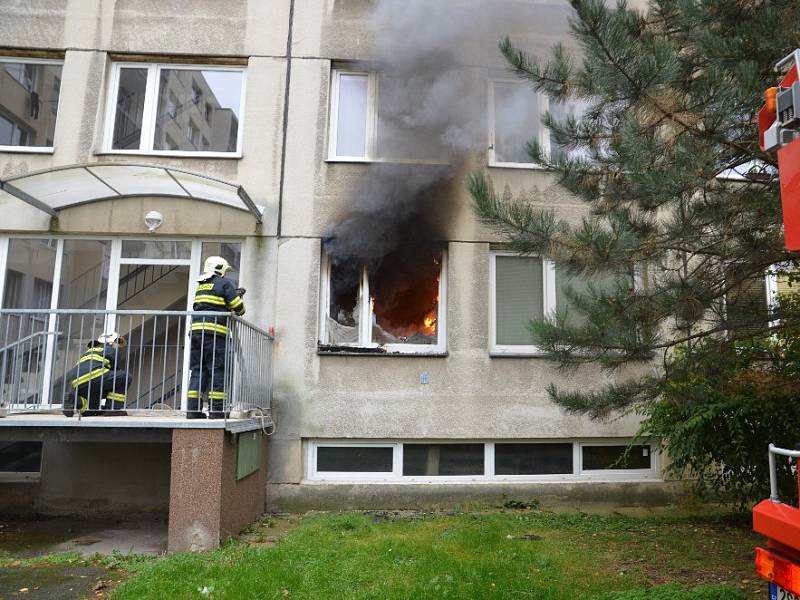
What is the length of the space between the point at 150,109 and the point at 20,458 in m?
4.73

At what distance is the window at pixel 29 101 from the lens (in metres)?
8.61

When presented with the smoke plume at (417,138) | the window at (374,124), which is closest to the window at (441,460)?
the smoke plume at (417,138)

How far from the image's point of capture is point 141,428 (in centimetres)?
600

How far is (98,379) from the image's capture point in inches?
268

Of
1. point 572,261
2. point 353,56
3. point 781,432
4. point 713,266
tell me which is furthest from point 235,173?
point 781,432

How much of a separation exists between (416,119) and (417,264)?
187 cm

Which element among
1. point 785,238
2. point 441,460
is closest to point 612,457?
point 441,460

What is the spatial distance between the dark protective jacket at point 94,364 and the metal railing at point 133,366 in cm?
1

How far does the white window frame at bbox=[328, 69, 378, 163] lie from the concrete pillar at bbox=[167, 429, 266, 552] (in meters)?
4.10

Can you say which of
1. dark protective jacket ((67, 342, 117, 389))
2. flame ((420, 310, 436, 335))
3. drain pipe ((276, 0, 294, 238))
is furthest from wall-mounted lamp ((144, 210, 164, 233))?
flame ((420, 310, 436, 335))

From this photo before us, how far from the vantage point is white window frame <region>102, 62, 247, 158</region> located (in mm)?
8352

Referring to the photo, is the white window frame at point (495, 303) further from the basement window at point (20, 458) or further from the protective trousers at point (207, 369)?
the basement window at point (20, 458)

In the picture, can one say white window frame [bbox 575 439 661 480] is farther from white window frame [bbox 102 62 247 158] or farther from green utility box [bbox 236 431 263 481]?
white window frame [bbox 102 62 247 158]

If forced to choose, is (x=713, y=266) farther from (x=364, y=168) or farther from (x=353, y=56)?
(x=353, y=56)
